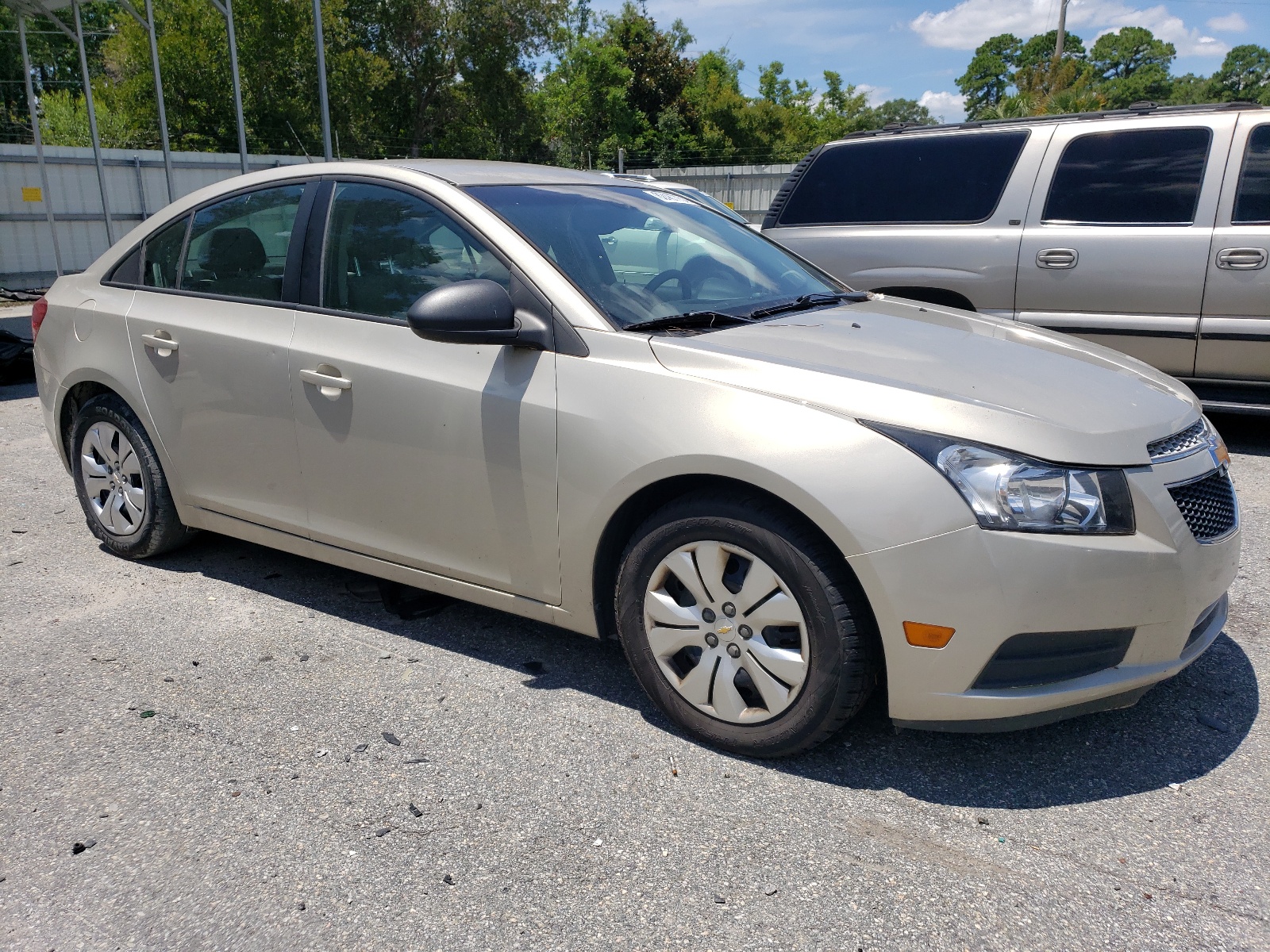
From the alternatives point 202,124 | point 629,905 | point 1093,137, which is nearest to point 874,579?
point 629,905

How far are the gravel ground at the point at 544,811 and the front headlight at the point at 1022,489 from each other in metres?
0.79

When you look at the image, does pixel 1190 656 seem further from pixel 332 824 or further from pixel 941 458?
pixel 332 824

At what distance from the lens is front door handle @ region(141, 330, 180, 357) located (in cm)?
404

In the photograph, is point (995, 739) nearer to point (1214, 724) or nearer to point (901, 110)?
point (1214, 724)

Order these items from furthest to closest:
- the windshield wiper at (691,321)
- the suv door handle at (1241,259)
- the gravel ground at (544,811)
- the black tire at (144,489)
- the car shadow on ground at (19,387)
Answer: the car shadow on ground at (19,387) → the suv door handle at (1241,259) → the black tire at (144,489) → the windshield wiper at (691,321) → the gravel ground at (544,811)

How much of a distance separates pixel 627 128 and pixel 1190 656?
50192mm

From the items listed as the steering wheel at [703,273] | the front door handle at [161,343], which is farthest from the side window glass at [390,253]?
the front door handle at [161,343]

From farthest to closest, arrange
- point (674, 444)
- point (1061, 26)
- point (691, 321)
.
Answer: point (1061, 26)
point (691, 321)
point (674, 444)

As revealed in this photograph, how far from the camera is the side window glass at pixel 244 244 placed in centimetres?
385

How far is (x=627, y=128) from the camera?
49844mm

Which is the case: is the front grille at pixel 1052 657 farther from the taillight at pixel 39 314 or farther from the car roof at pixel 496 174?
the taillight at pixel 39 314

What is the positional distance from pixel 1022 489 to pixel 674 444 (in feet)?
2.98

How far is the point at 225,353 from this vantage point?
3852 mm

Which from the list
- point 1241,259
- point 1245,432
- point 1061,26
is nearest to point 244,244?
point 1241,259
